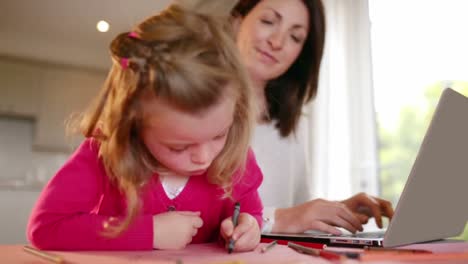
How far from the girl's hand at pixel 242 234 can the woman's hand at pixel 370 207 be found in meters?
0.44

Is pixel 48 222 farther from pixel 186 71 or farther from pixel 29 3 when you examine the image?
pixel 29 3

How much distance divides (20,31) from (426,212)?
3347 millimetres

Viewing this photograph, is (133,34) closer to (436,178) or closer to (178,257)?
(178,257)

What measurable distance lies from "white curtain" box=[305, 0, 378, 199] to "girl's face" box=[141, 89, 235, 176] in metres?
1.49

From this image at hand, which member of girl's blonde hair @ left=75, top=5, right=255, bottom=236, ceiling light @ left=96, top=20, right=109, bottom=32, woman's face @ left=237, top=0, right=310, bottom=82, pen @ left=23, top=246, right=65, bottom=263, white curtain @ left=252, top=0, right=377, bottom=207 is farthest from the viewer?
ceiling light @ left=96, top=20, right=109, bottom=32

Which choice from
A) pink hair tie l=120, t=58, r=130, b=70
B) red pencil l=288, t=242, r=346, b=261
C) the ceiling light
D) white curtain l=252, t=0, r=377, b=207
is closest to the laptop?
red pencil l=288, t=242, r=346, b=261

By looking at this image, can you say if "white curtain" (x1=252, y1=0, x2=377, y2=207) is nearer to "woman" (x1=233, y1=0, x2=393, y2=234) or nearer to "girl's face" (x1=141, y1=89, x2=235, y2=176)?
→ "woman" (x1=233, y1=0, x2=393, y2=234)

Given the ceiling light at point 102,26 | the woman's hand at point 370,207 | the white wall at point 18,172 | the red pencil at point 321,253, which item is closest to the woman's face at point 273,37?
the woman's hand at point 370,207

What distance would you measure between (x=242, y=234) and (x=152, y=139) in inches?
7.5

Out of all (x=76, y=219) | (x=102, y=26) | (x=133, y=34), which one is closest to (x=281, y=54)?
(x=133, y=34)

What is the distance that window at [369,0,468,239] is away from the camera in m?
1.78

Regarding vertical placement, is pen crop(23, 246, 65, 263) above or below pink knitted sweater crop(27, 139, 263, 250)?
below

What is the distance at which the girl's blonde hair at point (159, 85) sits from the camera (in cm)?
64

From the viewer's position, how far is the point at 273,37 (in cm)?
153
